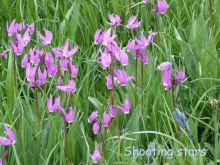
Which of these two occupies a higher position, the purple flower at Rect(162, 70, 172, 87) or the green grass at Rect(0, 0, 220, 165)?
the purple flower at Rect(162, 70, 172, 87)

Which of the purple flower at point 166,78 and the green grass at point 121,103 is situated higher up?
the purple flower at point 166,78

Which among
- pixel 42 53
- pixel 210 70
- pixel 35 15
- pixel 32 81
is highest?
pixel 35 15

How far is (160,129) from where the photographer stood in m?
1.57

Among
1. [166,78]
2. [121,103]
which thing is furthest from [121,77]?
[121,103]

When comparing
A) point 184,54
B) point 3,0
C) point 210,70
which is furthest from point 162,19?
point 3,0

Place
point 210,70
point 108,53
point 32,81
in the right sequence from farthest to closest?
point 210,70
point 32,81
point 108,53

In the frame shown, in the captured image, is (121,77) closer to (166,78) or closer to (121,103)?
(166,78)

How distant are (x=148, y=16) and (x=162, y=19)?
0.13m

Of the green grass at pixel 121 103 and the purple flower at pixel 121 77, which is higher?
the purple flower at pixel 121 77

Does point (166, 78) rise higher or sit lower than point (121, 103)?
higher

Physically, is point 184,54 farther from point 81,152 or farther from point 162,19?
point 81,152

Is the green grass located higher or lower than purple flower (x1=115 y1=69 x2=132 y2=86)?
lower

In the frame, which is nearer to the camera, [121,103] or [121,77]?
[121,77]

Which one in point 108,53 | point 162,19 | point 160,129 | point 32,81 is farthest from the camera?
point 162,19
